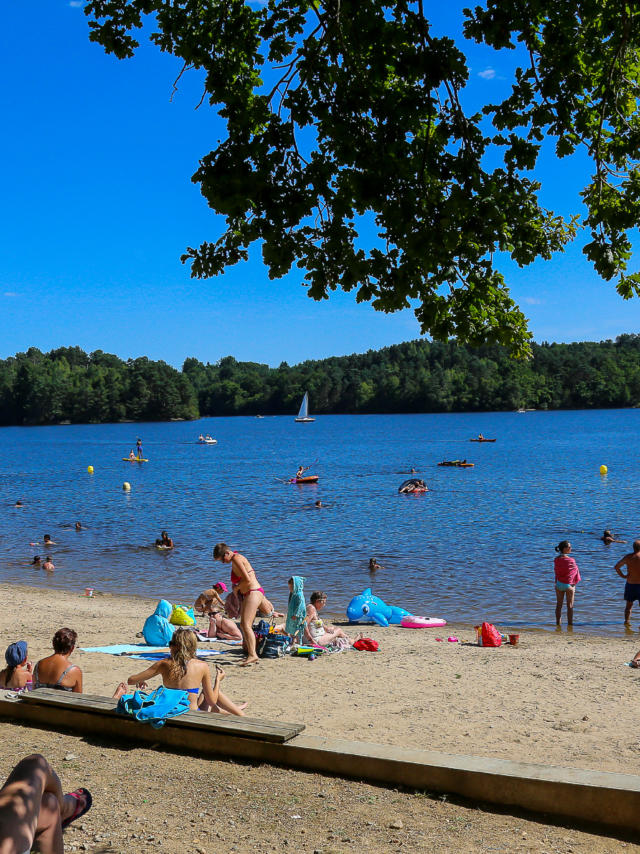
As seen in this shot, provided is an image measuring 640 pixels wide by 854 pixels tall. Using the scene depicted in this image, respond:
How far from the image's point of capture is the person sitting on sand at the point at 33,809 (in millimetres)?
3916

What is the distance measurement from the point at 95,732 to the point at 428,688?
514 centimetres

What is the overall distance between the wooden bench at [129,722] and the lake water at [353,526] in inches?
474

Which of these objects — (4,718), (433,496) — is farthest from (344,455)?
(4,718)

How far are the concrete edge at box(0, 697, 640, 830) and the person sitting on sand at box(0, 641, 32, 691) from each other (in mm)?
2167

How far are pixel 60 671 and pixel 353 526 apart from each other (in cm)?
2687

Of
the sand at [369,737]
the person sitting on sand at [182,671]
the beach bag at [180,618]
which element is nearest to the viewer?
the sand at [369,737]

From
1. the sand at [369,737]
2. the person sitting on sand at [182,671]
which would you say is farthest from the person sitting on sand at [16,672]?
the person sitting on sand at [182,671]

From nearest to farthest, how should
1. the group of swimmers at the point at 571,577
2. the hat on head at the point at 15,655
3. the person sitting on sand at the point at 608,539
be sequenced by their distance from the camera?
the hat on head at the point at 15,655 < the group of swimmers at the point at 571,577 < the person sitting on sand at the point at 608,539

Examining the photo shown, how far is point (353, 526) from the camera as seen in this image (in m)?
34.9

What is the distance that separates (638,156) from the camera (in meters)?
6.07

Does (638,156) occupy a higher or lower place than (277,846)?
higher

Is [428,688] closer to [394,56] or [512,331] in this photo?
[512,331]

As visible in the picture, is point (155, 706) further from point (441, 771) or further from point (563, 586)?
point (563, 586)

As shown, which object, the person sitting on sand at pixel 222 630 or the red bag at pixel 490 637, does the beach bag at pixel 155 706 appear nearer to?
the person sitting on sand at pixel 222 630
